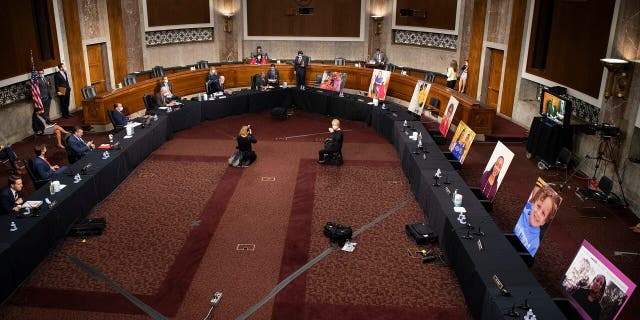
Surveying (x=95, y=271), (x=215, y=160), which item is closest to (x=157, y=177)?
(x=215, y=160)

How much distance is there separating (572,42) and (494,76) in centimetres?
435

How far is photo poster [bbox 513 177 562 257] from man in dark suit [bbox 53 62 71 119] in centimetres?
1357

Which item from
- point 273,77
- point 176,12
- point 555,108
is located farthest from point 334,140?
point 176,12

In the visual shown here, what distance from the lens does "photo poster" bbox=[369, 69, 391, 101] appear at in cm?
1720

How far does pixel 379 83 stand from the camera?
684 inches

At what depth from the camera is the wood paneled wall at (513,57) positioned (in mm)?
15617

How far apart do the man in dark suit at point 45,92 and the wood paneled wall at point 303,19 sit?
31.5 ft

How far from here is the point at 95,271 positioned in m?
8.06

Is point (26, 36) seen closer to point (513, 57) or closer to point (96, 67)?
point (96, 67)

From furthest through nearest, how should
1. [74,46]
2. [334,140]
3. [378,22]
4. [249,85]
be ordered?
[378,22] < [249,85] < [74,46] < [334,140]

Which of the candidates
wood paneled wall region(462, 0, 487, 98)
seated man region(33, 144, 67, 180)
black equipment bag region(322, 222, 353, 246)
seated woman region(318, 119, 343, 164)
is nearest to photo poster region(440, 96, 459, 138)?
seated woman region(318, 119, 343, 164)

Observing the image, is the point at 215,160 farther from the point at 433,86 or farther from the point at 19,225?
the point at 433,86

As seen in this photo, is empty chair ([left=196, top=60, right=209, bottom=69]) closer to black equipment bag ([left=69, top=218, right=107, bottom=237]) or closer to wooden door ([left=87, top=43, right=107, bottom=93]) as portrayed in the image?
wooden door ([left=87, top=43, right=107, bottom=93])

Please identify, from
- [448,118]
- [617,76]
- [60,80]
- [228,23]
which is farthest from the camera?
[228,23]
